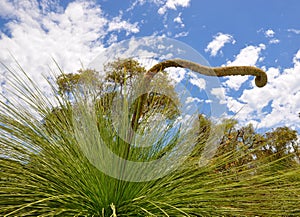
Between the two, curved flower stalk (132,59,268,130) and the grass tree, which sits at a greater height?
curved flower stalk (132,59,268,130)

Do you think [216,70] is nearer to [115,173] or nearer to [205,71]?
[205,71]

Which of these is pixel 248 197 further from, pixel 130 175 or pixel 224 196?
pixel 130 175

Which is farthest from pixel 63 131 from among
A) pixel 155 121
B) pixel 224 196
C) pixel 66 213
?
pixel 224 196

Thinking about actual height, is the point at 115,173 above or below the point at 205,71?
below

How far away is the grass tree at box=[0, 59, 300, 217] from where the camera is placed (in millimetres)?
1341

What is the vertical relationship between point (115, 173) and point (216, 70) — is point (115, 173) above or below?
below

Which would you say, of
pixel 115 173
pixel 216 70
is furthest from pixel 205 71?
pixel 115 173

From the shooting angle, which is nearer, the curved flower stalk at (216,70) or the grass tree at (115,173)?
the grass tree at (115,173)

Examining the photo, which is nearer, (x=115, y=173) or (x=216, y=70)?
(x=115, y=173)

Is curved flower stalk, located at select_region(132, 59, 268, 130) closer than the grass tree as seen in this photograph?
No

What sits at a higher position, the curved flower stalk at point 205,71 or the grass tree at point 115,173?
the curved flower stalk at point 205,71

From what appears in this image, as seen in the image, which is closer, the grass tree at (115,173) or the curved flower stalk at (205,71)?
the grass tree at (115,173)

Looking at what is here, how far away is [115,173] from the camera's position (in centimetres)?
150

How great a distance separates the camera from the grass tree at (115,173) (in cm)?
134
